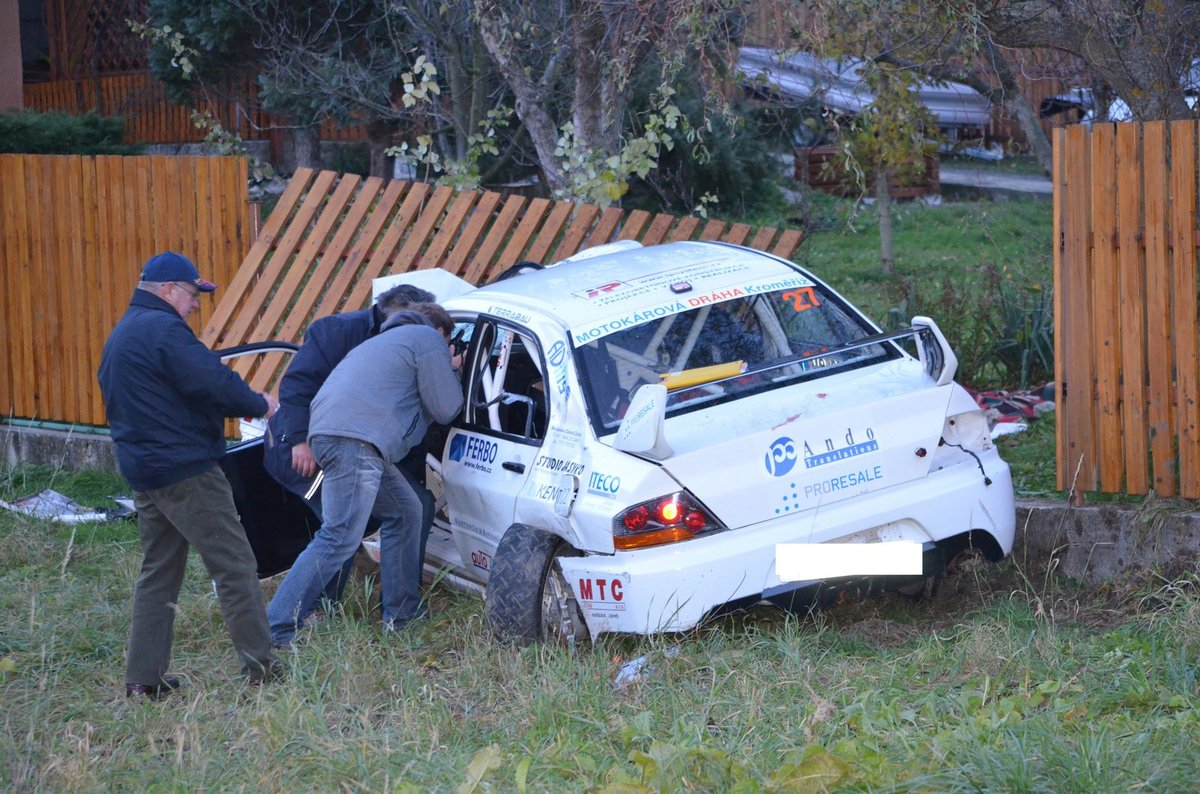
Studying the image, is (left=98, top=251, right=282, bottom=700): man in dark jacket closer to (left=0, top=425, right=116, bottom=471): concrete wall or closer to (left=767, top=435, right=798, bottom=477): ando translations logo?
(left=767, top=435, right=798, bottom=477): ando translations logo

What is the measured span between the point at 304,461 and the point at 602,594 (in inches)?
65.8

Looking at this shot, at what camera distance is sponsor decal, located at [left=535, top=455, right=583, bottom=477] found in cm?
512

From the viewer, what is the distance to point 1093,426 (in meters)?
6.29

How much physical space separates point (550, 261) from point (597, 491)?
3.24 metres

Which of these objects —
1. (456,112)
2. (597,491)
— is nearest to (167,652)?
(597,491)

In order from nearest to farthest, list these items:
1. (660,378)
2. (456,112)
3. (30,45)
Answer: (660,378) → (456,112) → (30,45)

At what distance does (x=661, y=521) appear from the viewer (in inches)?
190

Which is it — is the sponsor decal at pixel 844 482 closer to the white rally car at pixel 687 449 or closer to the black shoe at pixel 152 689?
the white rally car at pixel 687 449

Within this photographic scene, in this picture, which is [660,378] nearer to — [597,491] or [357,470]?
[597,491]

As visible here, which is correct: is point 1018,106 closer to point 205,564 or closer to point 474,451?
point 474,451

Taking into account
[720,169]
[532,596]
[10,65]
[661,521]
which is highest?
[10,65]

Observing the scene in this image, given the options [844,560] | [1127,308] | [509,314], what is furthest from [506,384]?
[1127,308]

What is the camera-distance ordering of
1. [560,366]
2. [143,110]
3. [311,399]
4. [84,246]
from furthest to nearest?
[143,110] < [84,246] < [311,399] < [560,366]

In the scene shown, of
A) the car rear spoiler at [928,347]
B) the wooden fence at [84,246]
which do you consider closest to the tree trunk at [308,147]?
the wooden fence at [84,246]
